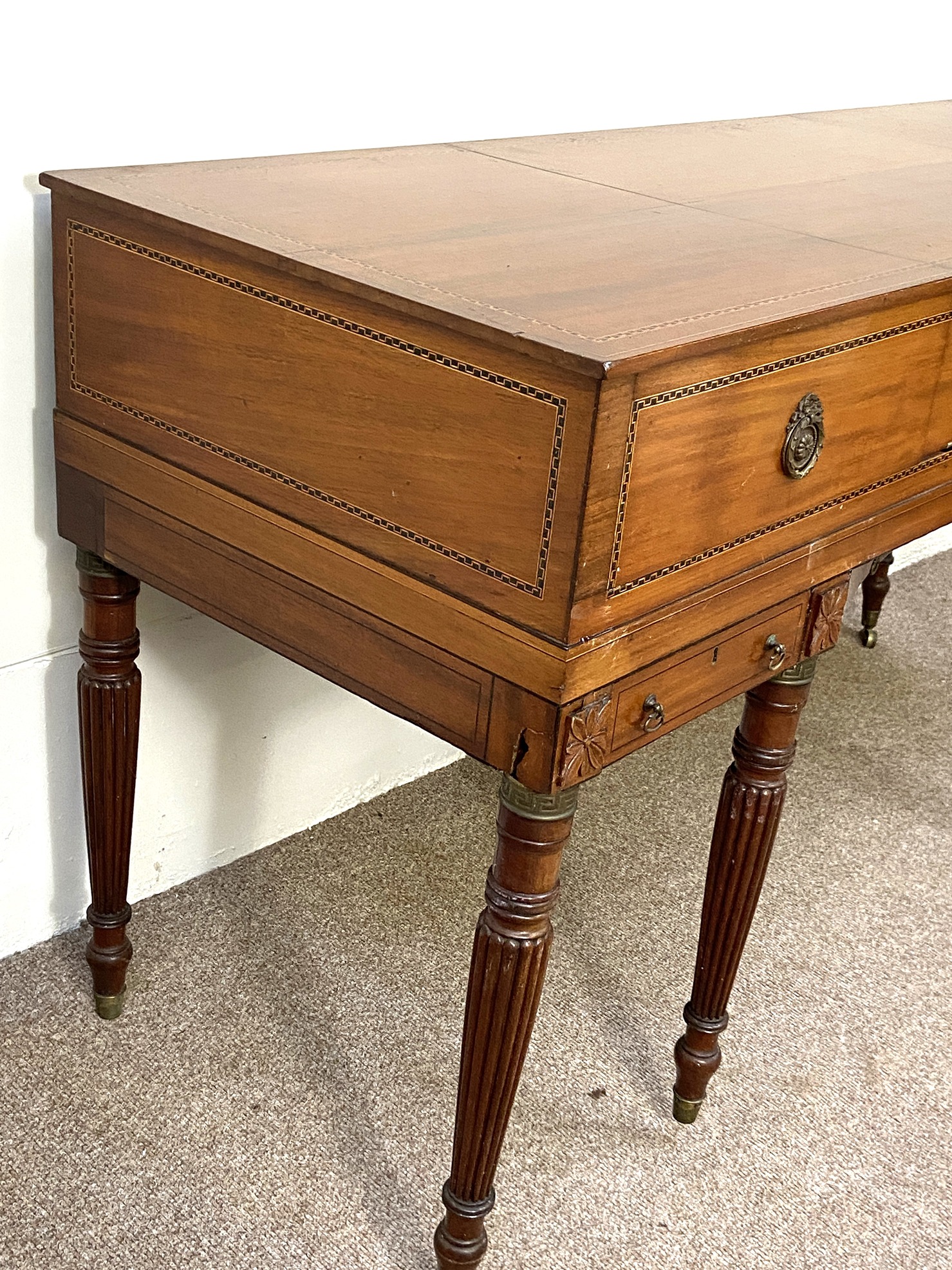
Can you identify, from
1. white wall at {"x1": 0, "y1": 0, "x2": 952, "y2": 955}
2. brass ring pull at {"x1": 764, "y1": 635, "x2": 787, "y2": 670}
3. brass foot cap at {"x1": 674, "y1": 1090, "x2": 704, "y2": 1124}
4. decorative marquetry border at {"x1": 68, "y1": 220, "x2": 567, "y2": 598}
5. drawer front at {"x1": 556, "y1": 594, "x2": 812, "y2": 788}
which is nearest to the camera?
decorative marquetry border at {"x1": 68, "y1": 220, "x2": 567, "y2": 598}

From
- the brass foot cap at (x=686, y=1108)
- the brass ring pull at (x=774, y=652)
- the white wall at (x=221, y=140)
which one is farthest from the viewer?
the brass foot cap at (x=686, y=1108)

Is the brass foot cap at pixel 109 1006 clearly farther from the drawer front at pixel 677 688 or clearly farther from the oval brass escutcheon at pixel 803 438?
the oval brass escutcheon at pixel 803 438

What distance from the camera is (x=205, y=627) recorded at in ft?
6.20

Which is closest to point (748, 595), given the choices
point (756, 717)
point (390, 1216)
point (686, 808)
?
point (756, 717)

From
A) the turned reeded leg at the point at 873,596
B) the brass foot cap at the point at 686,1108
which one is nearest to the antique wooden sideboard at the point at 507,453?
the brass foot cap at the point at 686,1108

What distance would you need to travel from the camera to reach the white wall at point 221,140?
1.52 metres

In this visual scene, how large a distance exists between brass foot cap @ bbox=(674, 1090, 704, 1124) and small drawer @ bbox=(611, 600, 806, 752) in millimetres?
603

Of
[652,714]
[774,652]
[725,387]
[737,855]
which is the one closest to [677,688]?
[652,714]

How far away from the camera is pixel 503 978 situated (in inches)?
49.8

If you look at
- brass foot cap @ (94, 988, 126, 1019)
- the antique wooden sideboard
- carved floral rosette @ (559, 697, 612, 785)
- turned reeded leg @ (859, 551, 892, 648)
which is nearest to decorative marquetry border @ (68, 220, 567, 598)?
the antique wooden sideboard

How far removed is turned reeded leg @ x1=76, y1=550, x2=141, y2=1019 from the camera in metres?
1.59

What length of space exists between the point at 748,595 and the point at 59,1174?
0.96 meters

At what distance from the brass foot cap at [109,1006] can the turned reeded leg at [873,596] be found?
1.71 m

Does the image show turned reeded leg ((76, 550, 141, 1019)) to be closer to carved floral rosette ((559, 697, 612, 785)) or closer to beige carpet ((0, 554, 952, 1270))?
beige carpet ((0, 554, 952, 1270))
